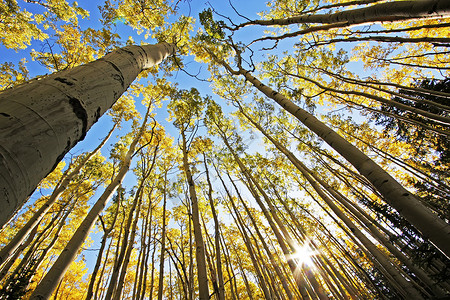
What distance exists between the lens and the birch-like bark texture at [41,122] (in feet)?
1.41

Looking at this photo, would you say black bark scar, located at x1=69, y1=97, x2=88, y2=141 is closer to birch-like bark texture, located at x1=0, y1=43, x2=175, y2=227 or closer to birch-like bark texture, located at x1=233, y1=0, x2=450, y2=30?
birch-like bark texture, located at x1=0, y1=43, x2=175, y2=227

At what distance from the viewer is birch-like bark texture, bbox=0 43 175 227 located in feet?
1.41

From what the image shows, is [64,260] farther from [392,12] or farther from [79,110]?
[392,12]

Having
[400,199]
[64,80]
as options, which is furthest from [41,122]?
[400,199]

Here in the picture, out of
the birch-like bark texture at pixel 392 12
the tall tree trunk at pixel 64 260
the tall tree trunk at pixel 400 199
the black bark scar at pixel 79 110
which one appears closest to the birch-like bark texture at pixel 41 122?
the black bark scar at pixel 79 110

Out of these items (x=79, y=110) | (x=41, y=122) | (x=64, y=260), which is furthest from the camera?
(x=64, y=260)

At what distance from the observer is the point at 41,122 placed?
20.7 inches

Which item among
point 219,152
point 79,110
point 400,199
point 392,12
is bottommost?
point 400,199

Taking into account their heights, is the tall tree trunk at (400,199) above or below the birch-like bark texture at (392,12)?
below

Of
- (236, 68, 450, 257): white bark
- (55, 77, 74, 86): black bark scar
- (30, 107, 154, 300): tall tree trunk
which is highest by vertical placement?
(30, 107, 154, 300): tall tree trunk

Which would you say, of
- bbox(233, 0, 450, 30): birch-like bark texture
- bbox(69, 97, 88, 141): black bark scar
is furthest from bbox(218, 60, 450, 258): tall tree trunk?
bbox(69, 97, 88, 141): black bark scar

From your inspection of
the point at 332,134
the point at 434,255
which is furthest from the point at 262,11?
the point at 434,255

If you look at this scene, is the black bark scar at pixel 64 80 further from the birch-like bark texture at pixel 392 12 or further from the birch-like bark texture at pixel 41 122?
the birch-like bark texture at pixel 392 12

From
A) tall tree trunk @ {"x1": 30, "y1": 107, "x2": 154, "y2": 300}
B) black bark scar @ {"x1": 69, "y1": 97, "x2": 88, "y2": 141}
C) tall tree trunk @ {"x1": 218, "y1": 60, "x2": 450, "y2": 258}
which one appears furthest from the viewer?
tall tree trunk @ {"x1": 30, "y1": 107, "x2": 154, "y2": 300}
